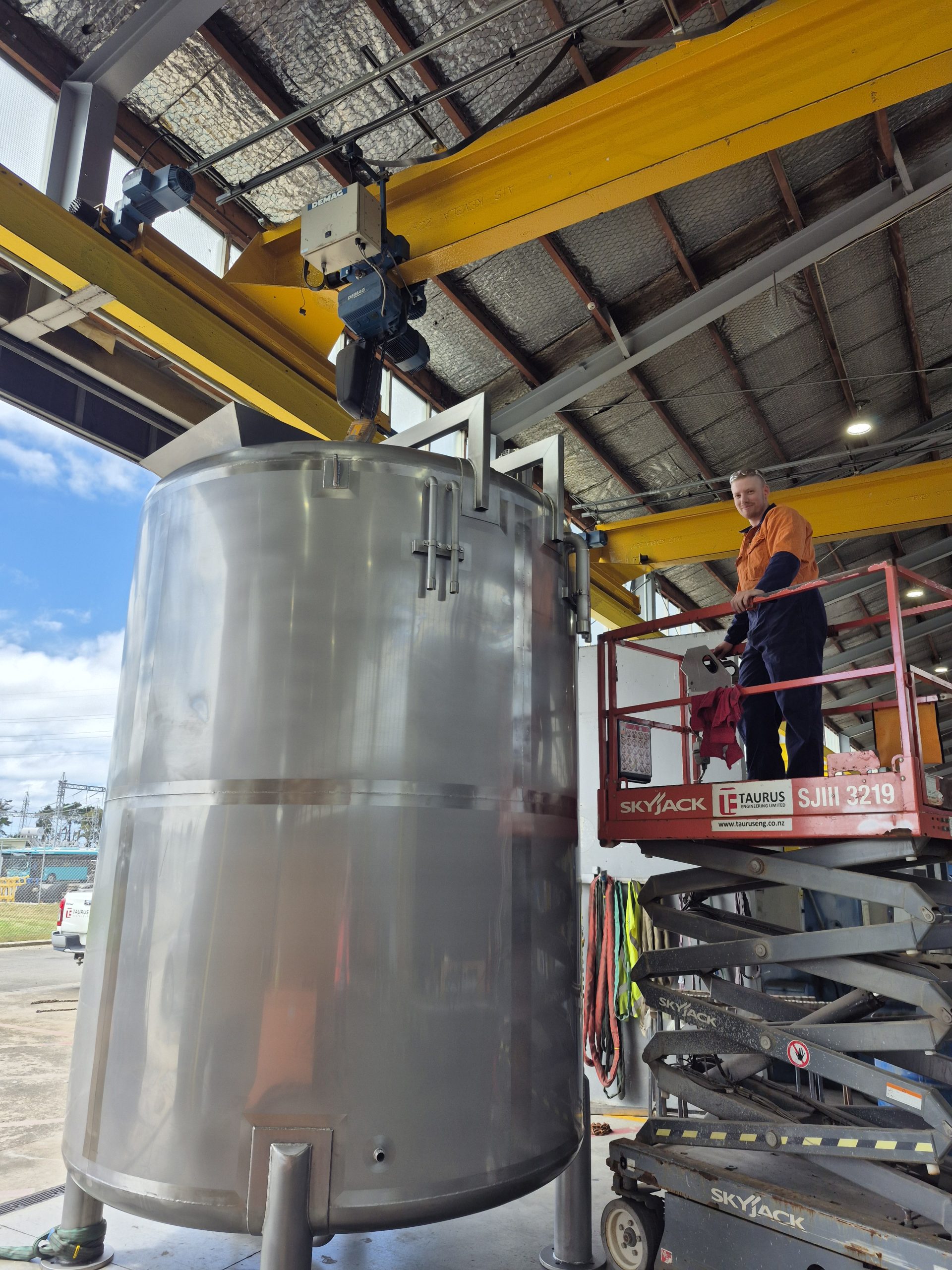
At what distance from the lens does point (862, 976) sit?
4.71 m

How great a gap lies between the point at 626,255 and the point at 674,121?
3.76 metres

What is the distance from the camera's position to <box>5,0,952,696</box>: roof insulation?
691cm

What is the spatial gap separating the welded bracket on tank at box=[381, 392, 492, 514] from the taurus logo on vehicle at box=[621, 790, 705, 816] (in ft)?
7.36

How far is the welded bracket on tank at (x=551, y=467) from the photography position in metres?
5.03

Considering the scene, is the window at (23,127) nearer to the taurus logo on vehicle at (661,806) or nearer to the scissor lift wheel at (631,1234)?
the taurus logo on vehicle at (661,806)

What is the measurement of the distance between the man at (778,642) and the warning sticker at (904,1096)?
1.64m

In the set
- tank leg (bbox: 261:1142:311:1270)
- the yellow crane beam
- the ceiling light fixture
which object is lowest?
tank leg (bbox: 261:1142:311:1270)

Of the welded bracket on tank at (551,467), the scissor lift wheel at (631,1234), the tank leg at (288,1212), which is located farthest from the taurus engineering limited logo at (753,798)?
the tank leg at (288,1212)

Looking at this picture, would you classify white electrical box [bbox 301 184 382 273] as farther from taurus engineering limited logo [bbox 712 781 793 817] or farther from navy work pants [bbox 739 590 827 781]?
taurus engineering limited logo [bbox 712 781 793 817]

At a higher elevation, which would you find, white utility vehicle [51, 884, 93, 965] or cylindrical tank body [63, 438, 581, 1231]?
cylindrical tank body [63, 438, 581, 1231]

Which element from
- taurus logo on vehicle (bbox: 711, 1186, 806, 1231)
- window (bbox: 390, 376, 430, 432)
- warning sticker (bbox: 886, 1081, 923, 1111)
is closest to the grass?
window (bbox: 390, 376, 430, 432)

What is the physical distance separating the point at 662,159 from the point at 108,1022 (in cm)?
614

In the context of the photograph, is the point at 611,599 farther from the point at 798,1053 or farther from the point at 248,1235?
the point at 248,1235

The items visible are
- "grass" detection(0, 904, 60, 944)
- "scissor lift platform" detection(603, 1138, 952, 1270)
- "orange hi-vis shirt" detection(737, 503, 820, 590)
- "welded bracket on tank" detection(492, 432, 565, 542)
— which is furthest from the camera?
"grass" detection(0, 904, 60, 944)
